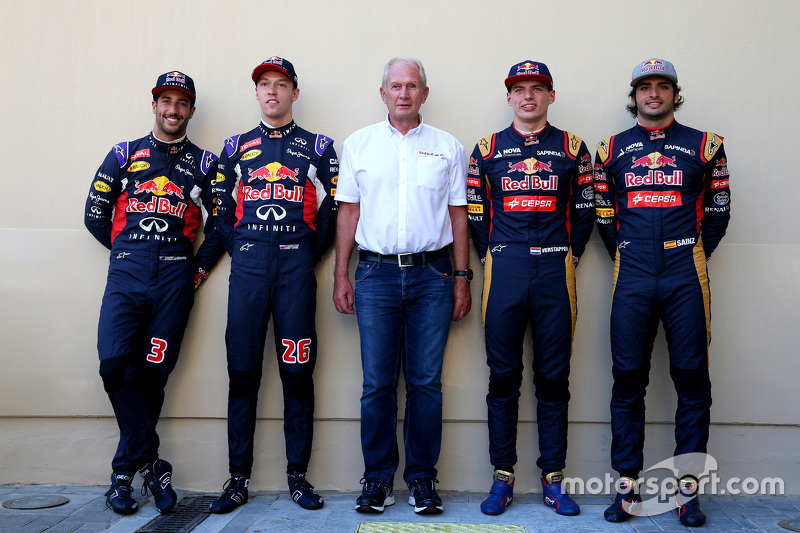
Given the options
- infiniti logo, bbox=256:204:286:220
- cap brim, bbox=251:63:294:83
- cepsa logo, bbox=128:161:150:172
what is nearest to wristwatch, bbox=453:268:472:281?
infiniti logo, bbox=256:204:286:220

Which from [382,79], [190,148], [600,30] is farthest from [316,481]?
[600,30]

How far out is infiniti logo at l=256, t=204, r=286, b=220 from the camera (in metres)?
3.80

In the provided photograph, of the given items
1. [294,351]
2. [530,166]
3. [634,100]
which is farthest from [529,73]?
[294,351]

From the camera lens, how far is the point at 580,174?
383 centimetres

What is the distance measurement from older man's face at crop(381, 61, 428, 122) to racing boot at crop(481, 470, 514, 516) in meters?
2.04

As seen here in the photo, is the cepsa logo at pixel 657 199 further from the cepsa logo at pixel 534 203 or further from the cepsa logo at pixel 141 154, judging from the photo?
the cepsa logo at pixel 141 154

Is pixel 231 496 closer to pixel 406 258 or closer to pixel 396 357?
pixel 396 357

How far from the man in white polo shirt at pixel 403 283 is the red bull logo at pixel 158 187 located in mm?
981

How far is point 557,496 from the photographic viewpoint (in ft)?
12.0

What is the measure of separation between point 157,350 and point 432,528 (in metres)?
1.79

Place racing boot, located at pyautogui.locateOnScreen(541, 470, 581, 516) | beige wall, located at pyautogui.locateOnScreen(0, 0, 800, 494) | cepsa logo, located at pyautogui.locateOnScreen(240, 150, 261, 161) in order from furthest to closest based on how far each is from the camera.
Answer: beige wall, located at pyautogui.locateOnScreen(0, 0, 800, 494) < cepsa logo, located at pyautogui.locateOnScreen(240, 150, 261, 161) < racing boot, located at pyautogui.locateOnScreen(541, 470, 581, 516)

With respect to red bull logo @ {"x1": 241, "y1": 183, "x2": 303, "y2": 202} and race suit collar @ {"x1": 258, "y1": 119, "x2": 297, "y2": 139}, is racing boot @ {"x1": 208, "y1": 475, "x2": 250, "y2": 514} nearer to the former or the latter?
red bull logo @ {"x1": 241, "y1": 183, "x2": 303, "y2": 202}

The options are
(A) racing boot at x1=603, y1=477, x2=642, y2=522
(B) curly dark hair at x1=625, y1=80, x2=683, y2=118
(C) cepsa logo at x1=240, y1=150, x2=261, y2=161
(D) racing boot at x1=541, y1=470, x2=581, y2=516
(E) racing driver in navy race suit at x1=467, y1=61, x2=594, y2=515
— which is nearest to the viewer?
(A) racing boot at x1=603, y1=477, x2=642, y2=522

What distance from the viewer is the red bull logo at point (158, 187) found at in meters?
3.92
